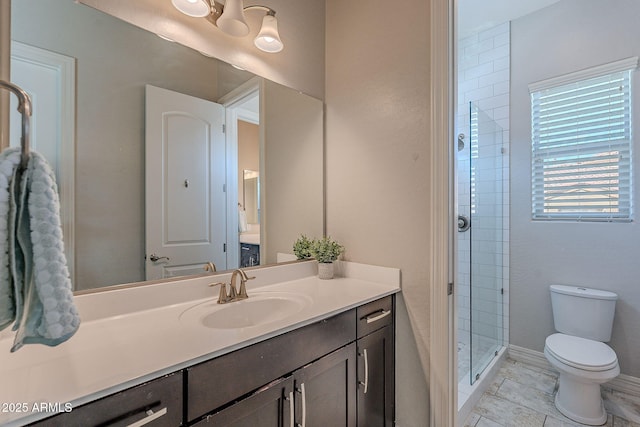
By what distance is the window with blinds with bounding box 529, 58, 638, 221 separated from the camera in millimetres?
1957

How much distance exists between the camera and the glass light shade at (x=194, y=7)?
3.94 ft

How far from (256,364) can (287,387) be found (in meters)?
0.17

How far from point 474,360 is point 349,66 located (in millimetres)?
2186

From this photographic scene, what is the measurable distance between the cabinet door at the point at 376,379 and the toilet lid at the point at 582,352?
113 centimetres

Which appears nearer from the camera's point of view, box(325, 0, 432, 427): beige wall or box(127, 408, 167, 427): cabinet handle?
box(127, 408, 167, 427): cabinet handle

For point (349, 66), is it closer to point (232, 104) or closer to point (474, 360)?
point (232, 104)

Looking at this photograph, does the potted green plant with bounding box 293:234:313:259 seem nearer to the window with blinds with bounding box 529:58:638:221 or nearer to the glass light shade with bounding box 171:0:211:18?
the glass light shade with bounding box 171:0:211:18

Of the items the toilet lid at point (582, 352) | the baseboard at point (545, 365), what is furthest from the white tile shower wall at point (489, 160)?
the toilet lid at point (582, 352)

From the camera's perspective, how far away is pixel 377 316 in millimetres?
1363

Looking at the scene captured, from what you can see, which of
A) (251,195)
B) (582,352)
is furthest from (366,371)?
(582,352)

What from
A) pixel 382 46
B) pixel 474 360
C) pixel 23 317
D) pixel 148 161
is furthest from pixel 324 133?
pixel 474 360

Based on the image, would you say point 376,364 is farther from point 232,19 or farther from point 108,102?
point 232,19

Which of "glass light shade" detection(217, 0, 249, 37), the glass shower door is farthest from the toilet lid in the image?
"glass light shade" detection(217, 0, 249, 37)

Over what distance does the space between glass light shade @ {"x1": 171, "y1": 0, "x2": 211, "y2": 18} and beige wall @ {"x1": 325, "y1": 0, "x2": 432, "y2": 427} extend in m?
0.83
